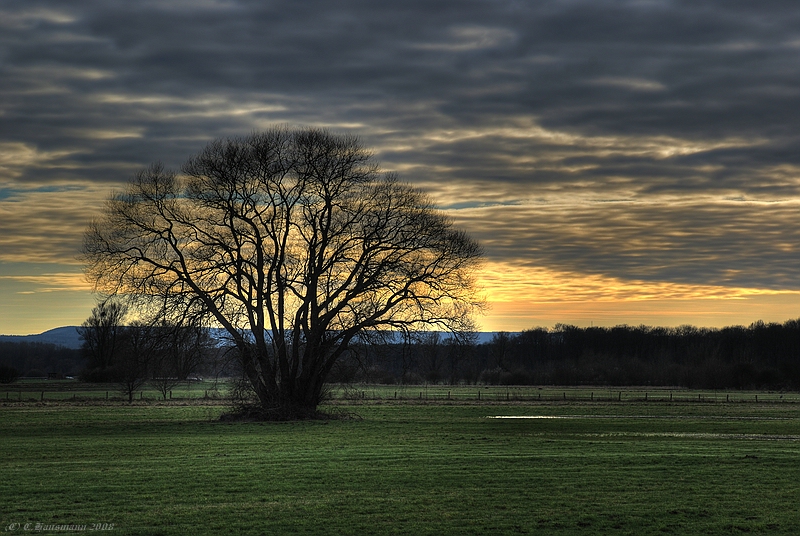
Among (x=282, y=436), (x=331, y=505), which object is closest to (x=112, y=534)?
(x=331, y=505)

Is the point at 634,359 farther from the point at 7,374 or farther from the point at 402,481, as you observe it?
the point at 402,481

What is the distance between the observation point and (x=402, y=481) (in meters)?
18.7

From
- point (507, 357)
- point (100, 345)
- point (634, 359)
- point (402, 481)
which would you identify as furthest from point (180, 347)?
point (507, 357)

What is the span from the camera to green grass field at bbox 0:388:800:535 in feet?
45.9

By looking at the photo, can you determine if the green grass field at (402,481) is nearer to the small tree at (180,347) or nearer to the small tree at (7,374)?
the small tree at (180,347)

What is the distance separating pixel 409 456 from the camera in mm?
24047

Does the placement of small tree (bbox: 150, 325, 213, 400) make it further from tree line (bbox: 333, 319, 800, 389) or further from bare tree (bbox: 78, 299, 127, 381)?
bare tree (bbox: 78, 299, 127, 381)

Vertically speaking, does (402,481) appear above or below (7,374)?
below

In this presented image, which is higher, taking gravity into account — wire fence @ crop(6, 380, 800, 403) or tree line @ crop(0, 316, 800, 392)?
tree line @ crop(0, 316, 800, 392)

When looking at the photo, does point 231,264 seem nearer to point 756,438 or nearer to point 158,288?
point 158,288

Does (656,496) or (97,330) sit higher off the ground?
(97,330)

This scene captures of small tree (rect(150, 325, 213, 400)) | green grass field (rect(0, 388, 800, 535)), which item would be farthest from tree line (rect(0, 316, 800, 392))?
green grass field (rect(0, 388, 800, 535))

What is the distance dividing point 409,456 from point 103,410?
37.0 m

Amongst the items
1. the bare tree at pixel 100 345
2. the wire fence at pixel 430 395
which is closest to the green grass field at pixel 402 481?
the wire fence at pixel 430 395
